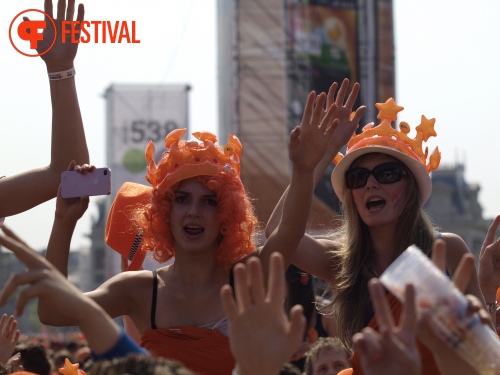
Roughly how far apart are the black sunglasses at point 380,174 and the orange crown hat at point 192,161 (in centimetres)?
44

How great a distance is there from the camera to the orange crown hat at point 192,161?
3990 mm

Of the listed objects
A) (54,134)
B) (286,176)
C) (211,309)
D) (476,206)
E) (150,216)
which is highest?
(54,134)

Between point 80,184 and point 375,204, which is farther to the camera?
point 375,204

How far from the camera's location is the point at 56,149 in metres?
3.76

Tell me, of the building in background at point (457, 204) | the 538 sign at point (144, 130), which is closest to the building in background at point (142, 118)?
the 538 sign at point (144, 130)

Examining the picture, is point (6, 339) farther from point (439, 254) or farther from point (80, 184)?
point (439, 254)

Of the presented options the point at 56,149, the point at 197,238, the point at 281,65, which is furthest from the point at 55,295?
the point at 281,65

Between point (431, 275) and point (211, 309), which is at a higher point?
point (431, 275)

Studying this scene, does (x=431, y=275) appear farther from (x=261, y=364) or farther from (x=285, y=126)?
(x=285, y=126)

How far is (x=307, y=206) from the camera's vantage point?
3693mm

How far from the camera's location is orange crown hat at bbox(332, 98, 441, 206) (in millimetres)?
4230

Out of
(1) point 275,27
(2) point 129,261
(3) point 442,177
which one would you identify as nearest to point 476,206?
(3) point 442,177

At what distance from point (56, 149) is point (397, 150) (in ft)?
4.13

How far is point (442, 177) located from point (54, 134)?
7181cm
